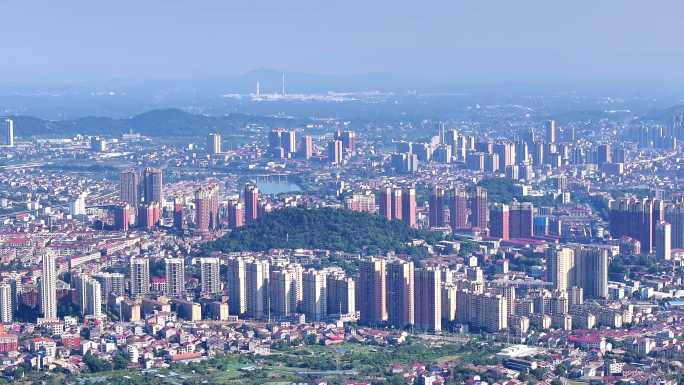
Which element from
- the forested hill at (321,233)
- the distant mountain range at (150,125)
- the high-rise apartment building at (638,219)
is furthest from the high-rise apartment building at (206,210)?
→ the distant mountain range at (150,125)

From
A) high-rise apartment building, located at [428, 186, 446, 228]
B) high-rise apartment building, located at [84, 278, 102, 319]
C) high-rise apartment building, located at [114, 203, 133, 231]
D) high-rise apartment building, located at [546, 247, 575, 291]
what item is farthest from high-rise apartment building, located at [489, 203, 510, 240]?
high-rise apartment building, located at [84, 278, 102, 319]

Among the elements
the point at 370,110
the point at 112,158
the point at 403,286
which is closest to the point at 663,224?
the point at 403,286

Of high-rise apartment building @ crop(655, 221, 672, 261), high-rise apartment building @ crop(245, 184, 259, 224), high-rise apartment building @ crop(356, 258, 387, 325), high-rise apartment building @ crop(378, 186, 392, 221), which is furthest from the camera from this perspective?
high-rise apartment building @ crop(378, 186, 392, 221)

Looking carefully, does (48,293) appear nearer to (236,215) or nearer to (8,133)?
(236,215)

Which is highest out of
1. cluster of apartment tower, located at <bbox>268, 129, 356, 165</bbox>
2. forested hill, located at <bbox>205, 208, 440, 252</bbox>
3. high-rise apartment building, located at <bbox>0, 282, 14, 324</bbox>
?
cluster of apartment tower, located at <bbox>268, 129, 356, 165</bbox>

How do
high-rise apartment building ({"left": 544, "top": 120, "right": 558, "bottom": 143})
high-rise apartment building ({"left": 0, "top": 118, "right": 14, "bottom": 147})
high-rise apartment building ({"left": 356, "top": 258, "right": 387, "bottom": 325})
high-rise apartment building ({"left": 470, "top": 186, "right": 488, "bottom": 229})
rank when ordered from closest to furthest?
high-rise apartment building ({"left": 356, "top": 258, "right": 387, "bottom": 325}) < high-rise apartment building ({"left": 470, "top": 186, "right": 488, "bottom": 229}) < high-rise apartment building ({"left": 544, "top": 120, "right": 558, "bottom": 143}) < high-rise apartment building ({"left": 0, "top": 118, "right": 14, "bottom": 147})

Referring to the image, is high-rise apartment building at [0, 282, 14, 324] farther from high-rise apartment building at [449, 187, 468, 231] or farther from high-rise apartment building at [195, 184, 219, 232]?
high-rise apartment building at [449, 187, 468, 231]

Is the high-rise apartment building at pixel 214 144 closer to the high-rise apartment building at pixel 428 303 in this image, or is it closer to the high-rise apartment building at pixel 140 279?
the high-rise apartment building at pixel 140 279

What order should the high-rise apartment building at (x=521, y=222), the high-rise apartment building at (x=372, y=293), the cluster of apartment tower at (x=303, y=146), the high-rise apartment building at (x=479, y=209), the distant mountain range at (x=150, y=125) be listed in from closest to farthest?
the high-rise apartment building at (x=372, y=293)
the high-rise apartment building at (x=521, y=222)
the high-rise apartment building at (x=479, y=209)
the cluster of apartment tower at (x=303, y=146)
the distant mountain range at (x=150, y=125)
